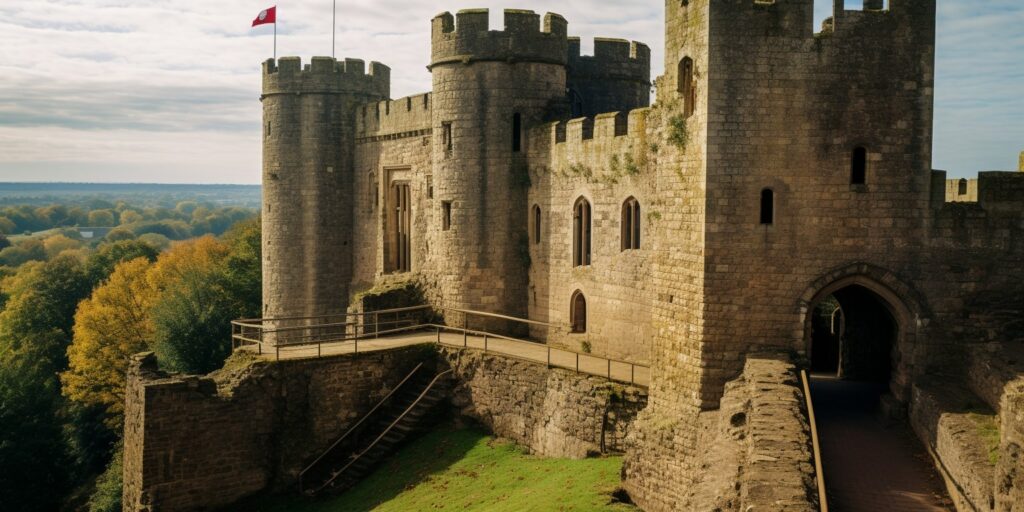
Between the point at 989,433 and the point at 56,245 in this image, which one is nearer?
the point at 989,433

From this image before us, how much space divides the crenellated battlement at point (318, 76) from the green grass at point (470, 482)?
14.7 metres

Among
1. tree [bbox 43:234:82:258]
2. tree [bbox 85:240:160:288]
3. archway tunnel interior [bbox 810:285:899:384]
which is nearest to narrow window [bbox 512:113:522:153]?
archway tunnel interior [bbox 810:285:899:384]

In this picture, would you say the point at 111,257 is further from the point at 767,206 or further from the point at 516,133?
the point at 767,206

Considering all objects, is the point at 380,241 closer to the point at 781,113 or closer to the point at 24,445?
the point at 24,445

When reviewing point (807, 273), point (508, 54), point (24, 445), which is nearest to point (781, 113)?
point (807, 273)

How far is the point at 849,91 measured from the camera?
694 inches

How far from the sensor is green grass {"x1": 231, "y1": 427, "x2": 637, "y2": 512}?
19.3 meters

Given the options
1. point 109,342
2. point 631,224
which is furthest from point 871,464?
point 109,342

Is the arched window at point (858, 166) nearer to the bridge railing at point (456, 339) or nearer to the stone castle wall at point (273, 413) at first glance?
the bridge railing at point (456, 339)

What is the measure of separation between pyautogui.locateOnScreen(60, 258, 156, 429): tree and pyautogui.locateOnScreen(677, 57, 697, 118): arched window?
113ft

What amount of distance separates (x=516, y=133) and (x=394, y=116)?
639 cm

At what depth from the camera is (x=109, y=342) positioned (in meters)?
47.5

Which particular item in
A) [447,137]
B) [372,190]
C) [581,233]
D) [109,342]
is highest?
[447,137]

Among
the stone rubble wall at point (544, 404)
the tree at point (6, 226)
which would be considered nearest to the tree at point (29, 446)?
the stone rubble wall at point (544, 404)
